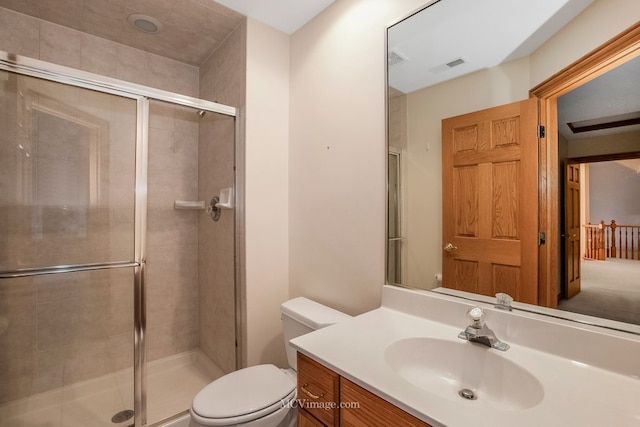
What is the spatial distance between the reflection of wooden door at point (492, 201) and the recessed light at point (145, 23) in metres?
1.89

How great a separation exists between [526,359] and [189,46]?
2.61 metres

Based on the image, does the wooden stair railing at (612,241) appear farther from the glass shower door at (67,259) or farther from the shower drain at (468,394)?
the glass shower door at (67,259)

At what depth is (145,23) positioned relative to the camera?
1.85 meters

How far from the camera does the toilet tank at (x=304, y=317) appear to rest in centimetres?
139

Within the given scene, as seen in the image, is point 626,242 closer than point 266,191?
Yes

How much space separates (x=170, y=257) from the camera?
2268 mm

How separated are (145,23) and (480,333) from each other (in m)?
2.47

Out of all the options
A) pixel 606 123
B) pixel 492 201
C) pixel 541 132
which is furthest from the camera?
pixel 492 201

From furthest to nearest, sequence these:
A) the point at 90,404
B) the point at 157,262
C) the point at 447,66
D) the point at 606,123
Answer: the point at 157,262
the point at 90,404
the point at 447,66
the point at 606,123

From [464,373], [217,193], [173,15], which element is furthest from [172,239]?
[464,373]

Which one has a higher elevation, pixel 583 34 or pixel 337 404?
pixel 583 34

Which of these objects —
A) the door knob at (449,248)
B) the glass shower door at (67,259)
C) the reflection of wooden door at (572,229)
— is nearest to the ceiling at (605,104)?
the reflection of wooden door at (572,229)

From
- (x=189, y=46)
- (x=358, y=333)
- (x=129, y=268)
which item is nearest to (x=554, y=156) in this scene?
(x=358, y=333)

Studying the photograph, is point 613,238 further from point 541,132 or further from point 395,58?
point 395,58
